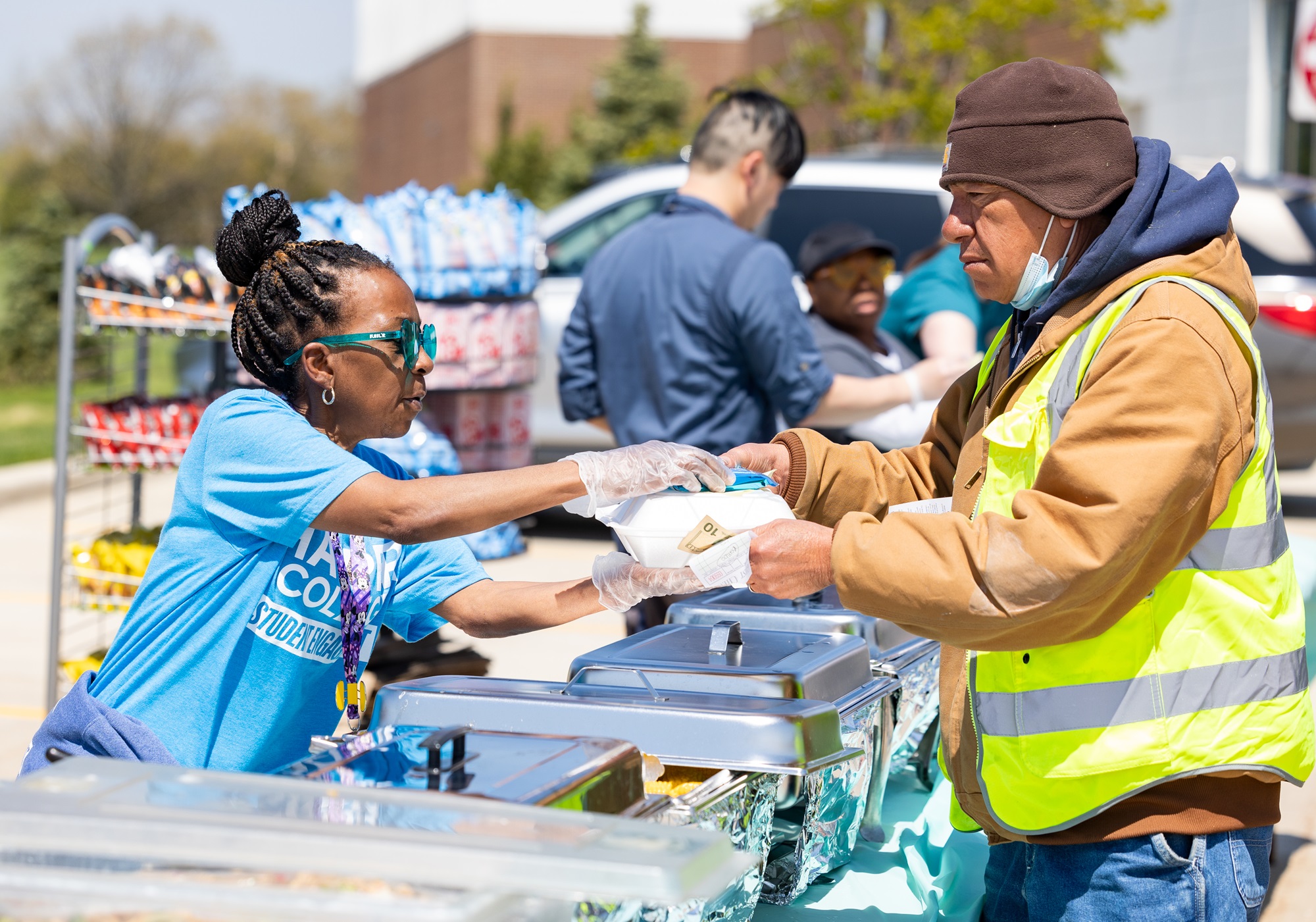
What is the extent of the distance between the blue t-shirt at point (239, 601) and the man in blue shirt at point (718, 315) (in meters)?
1.83

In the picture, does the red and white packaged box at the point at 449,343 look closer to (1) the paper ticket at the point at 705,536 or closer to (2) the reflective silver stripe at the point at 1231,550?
(1) the paper ticket at the point at 705,536

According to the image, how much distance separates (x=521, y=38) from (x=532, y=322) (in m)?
37.4

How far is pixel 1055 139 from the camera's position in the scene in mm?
1954

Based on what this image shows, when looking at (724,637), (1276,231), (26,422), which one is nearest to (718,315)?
(724,637)

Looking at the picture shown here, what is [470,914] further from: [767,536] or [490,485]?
[490,485]

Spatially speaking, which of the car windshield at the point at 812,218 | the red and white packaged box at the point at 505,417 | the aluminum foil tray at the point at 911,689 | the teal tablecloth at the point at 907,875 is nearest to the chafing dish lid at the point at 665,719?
the teal tablecloth at the point at 907,875

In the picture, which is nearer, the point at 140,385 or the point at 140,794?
the point at 140,794

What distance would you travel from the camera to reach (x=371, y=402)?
2.32 metres

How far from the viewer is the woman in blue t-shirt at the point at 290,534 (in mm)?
2104

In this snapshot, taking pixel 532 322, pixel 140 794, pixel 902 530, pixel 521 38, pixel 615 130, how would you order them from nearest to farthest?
pixel 140 794
pixel 902 530
pixel 532 322
pixel 615 130
pixel 521 38

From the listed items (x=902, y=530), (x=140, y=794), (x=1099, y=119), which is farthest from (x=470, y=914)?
(x=1099, y=119)

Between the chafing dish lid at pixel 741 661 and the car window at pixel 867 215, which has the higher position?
the car window at pixel 867 215

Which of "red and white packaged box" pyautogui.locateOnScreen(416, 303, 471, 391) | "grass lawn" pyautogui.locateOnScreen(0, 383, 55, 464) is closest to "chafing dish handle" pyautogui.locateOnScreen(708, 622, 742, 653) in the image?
"red and white packaged box" pyautogui.locateOnScreen(416, 303, 471, 391)

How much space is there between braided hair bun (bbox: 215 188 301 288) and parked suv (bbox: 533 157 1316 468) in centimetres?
536
